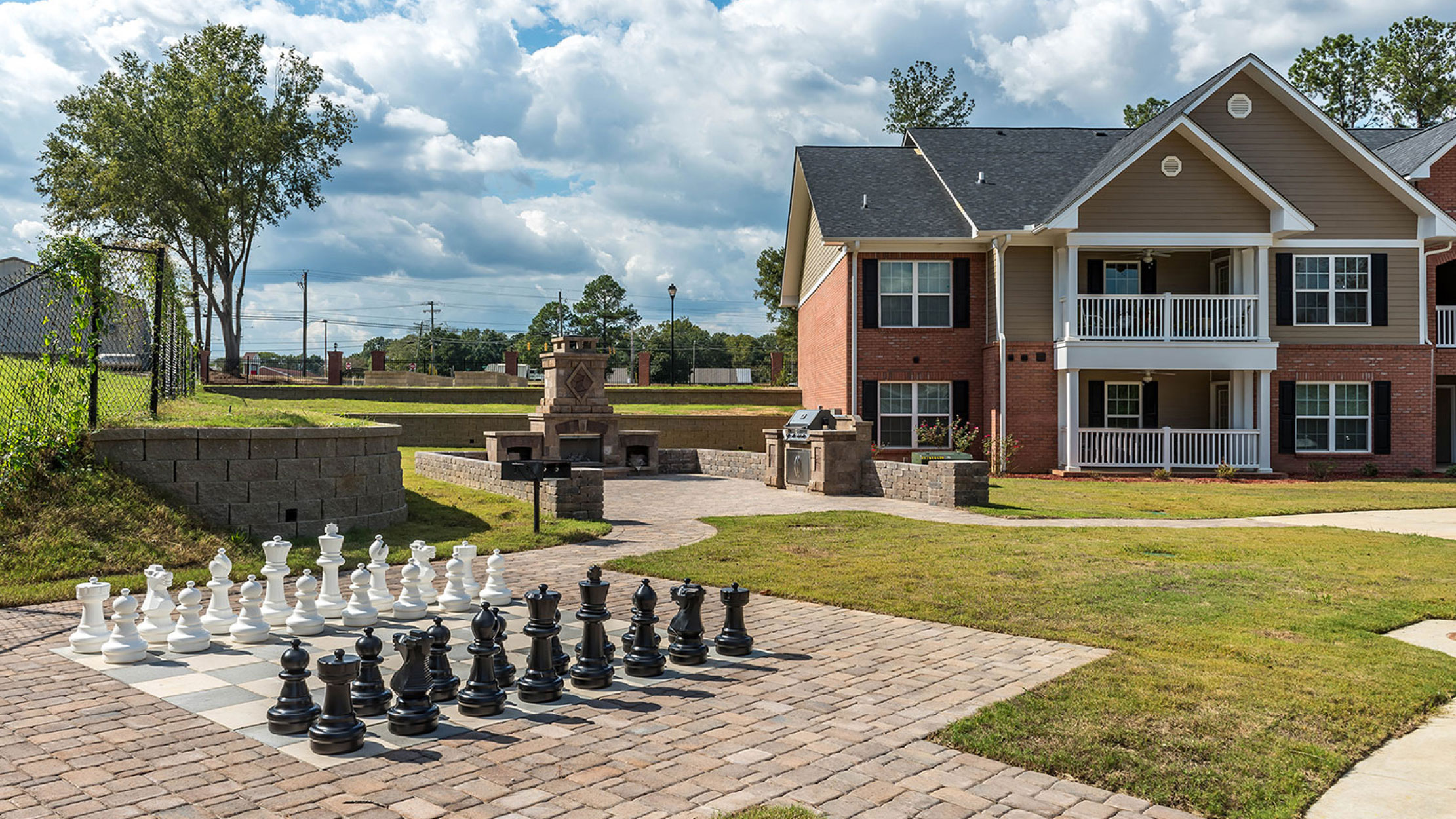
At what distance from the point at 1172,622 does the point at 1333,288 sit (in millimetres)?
20954

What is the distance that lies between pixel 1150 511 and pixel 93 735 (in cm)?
1483

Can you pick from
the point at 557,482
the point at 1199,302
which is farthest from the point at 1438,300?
the point at 557,482

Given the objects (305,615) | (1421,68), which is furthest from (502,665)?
(1421,68)

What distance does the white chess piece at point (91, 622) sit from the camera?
6.28 metres

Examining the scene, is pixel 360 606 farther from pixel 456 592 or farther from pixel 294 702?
pixel 294 702

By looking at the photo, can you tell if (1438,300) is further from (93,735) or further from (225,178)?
(225,178)

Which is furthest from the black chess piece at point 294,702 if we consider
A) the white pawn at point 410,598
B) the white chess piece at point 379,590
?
the white chess piece at point 379,590

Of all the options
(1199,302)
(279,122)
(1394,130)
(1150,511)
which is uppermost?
(279,122)

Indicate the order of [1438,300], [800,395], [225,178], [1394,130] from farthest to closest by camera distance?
[225,178], [800,395], [1394,130], [1438,300]

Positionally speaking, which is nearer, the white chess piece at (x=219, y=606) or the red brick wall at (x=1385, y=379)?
the white chess piece at (x=219, y=606)

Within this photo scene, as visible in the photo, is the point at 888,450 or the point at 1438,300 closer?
the point at 888,450

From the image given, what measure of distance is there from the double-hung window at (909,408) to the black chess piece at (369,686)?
821 inches

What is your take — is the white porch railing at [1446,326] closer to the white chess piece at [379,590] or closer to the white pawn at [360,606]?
the white chess piece at [379,590]

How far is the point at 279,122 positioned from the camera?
4009 centimetres
